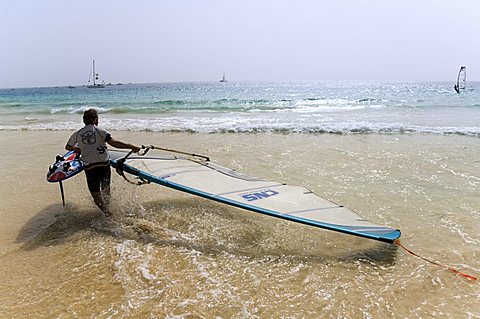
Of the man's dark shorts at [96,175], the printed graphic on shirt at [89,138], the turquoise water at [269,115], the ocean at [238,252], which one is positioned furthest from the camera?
the turquoise water at [269,115]

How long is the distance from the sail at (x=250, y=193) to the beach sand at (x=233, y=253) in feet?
0.88

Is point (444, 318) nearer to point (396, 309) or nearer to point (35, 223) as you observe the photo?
point (396, 309)

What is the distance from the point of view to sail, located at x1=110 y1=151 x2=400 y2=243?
12.4 ft

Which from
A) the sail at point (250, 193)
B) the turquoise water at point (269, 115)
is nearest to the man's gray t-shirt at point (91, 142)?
the sail at point (250, 193)

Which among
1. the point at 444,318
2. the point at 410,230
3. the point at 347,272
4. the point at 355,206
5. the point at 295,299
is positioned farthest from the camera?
the point at 355,206

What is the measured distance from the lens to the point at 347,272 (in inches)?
134

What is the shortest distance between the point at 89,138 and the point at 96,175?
1.55 ft

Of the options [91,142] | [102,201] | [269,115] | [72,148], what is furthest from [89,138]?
[269,115]

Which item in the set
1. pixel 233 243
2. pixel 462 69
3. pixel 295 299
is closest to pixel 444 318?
pixel 295 299

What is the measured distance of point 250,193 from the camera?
457 centimetres

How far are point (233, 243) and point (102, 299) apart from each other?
4.87ft

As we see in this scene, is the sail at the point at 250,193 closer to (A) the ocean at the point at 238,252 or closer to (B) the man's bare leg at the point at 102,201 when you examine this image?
(A) the ocean at the point at 238,252

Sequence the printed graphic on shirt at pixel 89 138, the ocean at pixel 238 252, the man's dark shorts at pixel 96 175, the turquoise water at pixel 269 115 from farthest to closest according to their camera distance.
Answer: the turquoise water at pixel 269 115, the man's dark shorts at pixel 96 175, the printed graphic on shirt at pixel 89 138, the ocean at pixel 238 252

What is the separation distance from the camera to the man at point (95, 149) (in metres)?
4.48
